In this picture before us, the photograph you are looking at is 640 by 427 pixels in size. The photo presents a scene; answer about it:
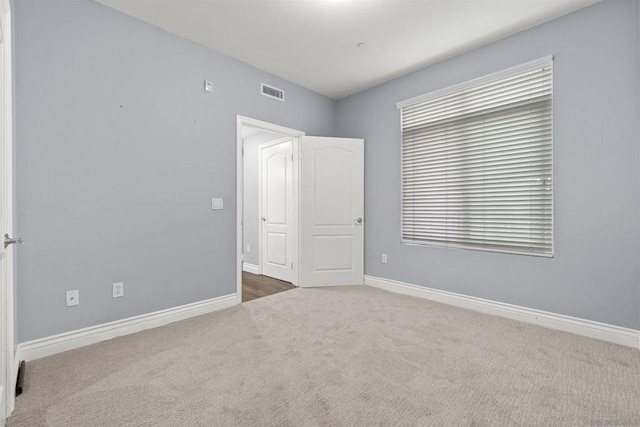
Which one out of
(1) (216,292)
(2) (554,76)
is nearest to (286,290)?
(1) (216,292)

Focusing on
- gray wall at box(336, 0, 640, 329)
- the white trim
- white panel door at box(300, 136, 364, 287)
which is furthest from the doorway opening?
gray wall at box(336, 0, 640, 329)

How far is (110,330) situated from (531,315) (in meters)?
3.71

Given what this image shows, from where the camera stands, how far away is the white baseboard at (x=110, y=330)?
2.17 metres

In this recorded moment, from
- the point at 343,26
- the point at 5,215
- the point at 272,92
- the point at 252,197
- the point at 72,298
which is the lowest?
the point at 72,298

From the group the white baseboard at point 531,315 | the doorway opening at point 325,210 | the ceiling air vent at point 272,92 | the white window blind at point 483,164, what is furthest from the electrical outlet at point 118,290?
the white window blind at point 483,164

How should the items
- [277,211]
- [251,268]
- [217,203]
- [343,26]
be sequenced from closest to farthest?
[343,26], [217,203], [277,211], [251,268]

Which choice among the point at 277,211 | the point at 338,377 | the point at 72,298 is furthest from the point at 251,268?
the point at 338,377

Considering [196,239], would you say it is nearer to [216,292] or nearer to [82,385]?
[216,292]

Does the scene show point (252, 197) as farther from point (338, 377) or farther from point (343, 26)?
point (338, 377)

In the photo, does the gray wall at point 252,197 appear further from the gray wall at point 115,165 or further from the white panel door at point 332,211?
the gray wall at point 115,165

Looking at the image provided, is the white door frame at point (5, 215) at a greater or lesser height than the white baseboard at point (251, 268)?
greater

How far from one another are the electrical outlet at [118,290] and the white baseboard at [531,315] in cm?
295

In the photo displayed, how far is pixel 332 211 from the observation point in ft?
13.8

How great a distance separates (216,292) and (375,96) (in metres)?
3.20
